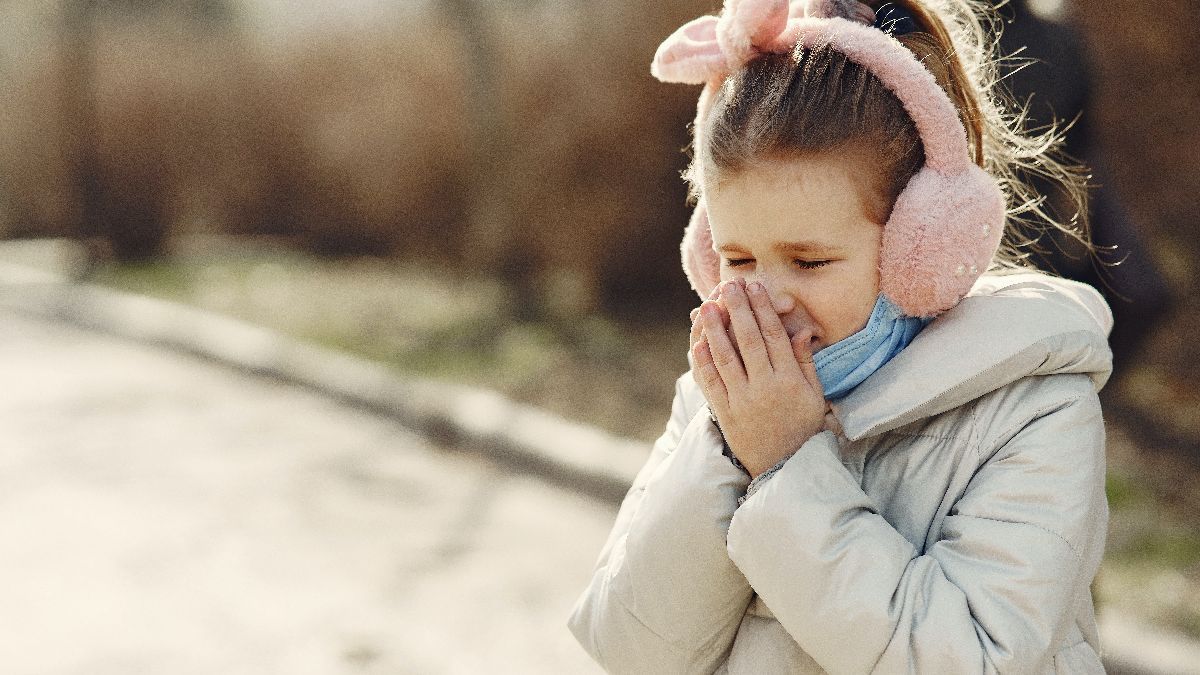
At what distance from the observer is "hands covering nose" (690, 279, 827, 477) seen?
160 cm

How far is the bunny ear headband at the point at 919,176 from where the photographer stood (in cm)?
159

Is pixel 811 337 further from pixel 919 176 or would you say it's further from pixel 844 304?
pixel 919 176

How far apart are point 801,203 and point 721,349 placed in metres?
0.23

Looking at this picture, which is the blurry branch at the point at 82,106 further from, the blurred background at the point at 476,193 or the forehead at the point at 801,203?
the forehead at the point at 801,203

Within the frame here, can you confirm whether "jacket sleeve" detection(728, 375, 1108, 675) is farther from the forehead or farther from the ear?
the ear

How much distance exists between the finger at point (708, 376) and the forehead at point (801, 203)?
0.16 meters

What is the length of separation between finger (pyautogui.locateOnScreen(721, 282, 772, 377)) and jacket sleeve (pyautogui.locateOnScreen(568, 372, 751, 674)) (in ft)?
0.50

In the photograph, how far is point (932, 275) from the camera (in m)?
1.60

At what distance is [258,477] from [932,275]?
4386mm

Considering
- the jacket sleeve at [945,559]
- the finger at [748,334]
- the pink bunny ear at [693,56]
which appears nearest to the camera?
the jacket sleeve at [945,559]

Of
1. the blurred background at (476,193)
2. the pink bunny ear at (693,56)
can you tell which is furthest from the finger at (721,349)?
the blurred background at (476,193)

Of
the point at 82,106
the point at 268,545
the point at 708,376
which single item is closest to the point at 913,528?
the point at 708,376

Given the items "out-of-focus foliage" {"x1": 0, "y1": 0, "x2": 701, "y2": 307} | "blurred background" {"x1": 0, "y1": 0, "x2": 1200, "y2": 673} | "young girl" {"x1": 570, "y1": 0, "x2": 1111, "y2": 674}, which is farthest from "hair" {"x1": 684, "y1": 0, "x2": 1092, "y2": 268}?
"out-of-focus foliage" {"x1": 0, "y1": 0, "x2": 701, "y2": 307}

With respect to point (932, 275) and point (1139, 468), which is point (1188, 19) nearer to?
point (1139, 468)
